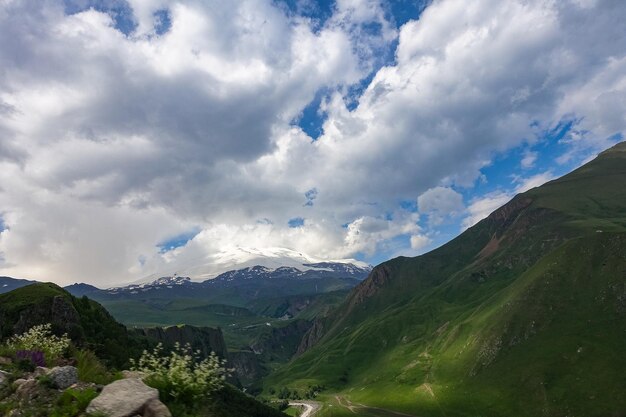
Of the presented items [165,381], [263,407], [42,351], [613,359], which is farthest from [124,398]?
[613,359]

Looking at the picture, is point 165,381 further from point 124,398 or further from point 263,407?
point 263,407

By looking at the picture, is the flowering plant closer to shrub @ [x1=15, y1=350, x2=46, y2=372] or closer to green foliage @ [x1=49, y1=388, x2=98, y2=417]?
shrub @ [x1=15, y1=350, x2=46, y2=372]

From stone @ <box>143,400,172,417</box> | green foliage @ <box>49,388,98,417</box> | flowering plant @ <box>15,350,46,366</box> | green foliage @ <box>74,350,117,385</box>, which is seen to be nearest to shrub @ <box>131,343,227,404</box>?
stone @ <box>143,400,172,417</box>

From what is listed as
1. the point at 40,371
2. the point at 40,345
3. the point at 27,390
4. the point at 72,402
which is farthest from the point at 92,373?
the point at 40,345

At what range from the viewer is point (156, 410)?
35.9ft

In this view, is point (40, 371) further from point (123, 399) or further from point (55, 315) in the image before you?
point (55, 315)

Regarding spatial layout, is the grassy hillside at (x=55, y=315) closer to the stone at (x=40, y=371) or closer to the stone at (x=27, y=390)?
the stone at (x=40, y=371)

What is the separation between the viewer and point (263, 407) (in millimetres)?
178625

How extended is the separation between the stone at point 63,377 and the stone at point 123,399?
219 centimetres

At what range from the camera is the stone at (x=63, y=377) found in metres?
12.5

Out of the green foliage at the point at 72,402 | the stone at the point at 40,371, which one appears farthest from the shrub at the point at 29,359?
the green foliage at the point at 72,402

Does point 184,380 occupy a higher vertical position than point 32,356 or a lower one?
lower

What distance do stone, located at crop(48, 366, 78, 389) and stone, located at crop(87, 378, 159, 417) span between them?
2.19 meters

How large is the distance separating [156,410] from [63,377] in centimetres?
397
